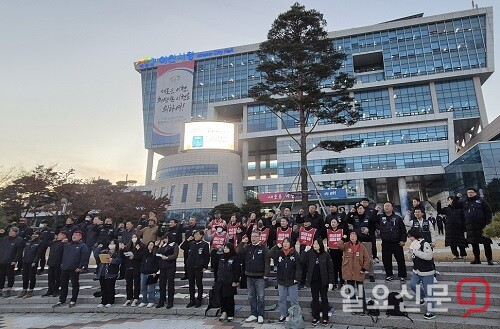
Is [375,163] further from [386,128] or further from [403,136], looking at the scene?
[386,128]

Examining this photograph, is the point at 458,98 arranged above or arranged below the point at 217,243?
above

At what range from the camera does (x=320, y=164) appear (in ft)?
163

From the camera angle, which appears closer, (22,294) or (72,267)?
(72,267)

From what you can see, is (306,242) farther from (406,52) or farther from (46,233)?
(406,52)

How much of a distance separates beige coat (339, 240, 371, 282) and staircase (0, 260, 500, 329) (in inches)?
31.4

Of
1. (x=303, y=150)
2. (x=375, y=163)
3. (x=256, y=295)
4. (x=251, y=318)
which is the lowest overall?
(x=251, y=318)

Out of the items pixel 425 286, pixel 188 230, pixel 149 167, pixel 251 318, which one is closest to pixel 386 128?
pixel 188 230

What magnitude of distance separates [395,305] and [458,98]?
56.1m

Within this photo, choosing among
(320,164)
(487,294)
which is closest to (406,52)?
(320,164)

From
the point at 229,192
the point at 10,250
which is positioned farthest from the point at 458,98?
the point at 10,250

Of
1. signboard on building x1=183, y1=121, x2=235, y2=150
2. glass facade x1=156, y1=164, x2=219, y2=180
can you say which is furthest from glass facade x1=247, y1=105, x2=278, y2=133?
glass facade x1=156, y1=164, x2=219, y2=180

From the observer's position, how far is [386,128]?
49.3m

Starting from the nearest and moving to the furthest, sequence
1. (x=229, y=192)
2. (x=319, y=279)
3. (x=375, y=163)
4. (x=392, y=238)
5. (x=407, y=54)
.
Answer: (x=319, y=279) → (x=392, y=238) → (x=375, y=163) → (x=229, y=192) → (x=407, y=54)

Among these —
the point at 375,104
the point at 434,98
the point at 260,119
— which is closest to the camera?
the point at 434,98
